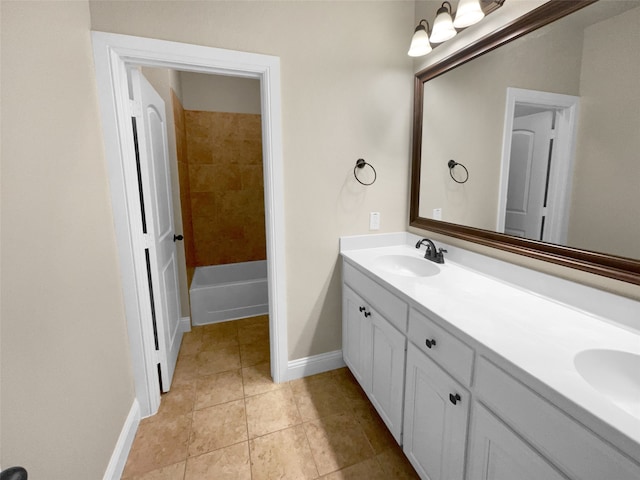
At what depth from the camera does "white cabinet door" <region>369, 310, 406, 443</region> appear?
1340mm

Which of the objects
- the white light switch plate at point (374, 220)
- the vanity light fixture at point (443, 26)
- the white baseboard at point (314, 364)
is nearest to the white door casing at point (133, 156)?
the white baseboard at point (314, 364)

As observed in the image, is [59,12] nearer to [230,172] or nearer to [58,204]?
[58,204]

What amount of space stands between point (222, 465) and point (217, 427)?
0.79ft

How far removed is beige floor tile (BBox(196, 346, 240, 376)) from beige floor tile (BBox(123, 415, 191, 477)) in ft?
1.38

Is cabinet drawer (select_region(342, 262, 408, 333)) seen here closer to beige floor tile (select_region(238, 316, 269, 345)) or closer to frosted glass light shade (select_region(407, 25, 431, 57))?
beige floor tile (select_region(238, 316, 269, 345))

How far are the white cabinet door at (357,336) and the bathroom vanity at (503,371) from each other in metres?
0.03

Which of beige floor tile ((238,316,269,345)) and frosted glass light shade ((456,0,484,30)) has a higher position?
frosted glass light shade ((456,0,484,30))

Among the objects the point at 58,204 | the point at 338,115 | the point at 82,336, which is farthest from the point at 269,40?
the point at 82,336

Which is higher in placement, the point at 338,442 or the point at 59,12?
the point at 59,12

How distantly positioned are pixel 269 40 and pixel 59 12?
0.89m

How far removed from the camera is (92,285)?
1219mm

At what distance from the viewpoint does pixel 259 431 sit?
160cm

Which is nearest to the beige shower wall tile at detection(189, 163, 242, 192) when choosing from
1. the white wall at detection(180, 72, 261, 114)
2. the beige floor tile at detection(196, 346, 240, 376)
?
the white wall at detection(180, 72, 261, 114)

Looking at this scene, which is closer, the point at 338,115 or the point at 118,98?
the point at 118,98
